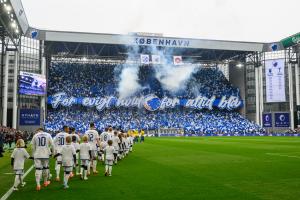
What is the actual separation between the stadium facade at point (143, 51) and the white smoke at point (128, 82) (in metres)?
2.80

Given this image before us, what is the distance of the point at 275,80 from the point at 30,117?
4471 cm

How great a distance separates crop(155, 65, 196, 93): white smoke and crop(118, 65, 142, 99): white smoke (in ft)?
18.1

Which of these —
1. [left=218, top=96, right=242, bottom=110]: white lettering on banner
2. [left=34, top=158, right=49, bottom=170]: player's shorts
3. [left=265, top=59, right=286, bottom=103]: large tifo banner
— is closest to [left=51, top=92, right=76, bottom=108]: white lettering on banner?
[left=218, top=96, right=242, bottom=110]: white lettering on banner

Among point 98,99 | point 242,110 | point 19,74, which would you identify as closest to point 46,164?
point 19,74

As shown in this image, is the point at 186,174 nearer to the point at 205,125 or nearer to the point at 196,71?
the point at 205,125

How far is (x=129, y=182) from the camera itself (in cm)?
1421

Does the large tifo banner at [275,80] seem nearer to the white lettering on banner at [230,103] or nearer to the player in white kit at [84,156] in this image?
the white lettering on banner at [230,103]

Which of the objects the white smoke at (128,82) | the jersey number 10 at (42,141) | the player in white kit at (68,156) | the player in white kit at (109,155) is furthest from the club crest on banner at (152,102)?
the jersey number 10 at (42,141)

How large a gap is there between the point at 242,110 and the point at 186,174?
71980 mm

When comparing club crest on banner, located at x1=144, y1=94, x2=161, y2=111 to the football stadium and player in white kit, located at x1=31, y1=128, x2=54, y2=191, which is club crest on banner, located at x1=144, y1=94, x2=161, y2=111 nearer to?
the football stadium

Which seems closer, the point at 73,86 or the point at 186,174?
the point at 186,174

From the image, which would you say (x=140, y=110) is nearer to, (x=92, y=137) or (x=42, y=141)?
(x=92, y=137)

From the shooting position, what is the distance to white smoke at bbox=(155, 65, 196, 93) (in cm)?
8325

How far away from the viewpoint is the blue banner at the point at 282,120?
72812 mm
